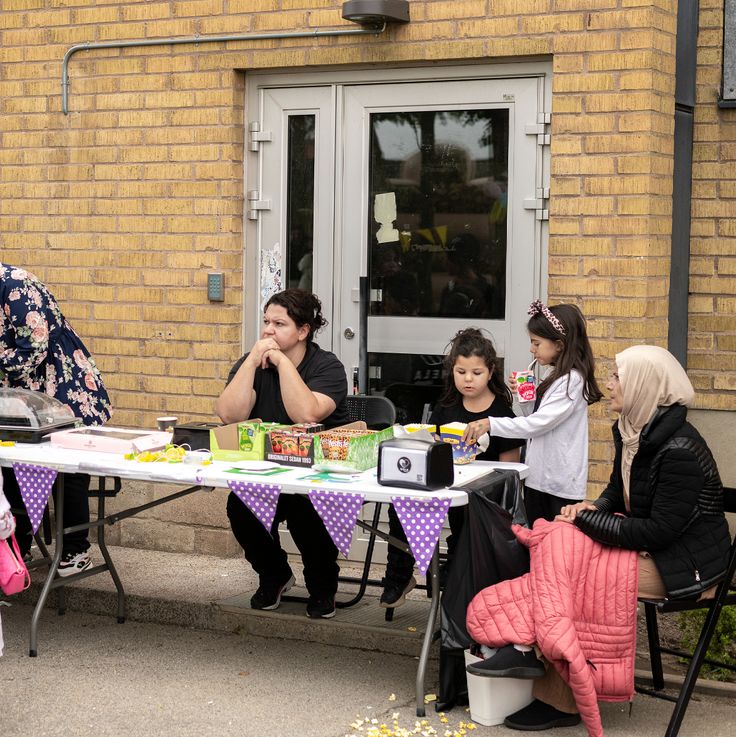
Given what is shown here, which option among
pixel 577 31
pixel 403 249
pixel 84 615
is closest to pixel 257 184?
pixel 403 249

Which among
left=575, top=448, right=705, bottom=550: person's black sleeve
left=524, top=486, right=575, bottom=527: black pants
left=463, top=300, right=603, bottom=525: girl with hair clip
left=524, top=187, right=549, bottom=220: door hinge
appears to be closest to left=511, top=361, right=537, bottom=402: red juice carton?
left=463, top=300, right=603, bottom=525: girl with hair clip

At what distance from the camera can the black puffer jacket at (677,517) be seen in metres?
4.52

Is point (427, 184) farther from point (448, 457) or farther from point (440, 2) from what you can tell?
point (448, 457)

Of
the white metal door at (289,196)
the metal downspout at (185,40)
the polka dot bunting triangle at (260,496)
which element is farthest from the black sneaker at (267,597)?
the metal downspout at (185,40)

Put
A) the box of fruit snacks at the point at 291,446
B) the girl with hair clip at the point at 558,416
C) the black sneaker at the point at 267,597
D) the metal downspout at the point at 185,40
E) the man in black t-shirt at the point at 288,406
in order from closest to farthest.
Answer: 1. the box of fruit snacks at the point at 291,446
2. the girl with hair clip at the point at 558,416
3. the man in black t-shirt at the point at 288,406
4. the black sneaker at the point at 267,597
5. the metal downspout at the point at 185,40

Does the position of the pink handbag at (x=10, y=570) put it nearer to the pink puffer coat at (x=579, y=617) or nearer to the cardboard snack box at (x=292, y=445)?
the cardboard snack box at (x=292, y=445)

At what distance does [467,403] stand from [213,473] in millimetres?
1245

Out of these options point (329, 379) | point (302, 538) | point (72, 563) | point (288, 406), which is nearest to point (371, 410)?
point (329, 379)

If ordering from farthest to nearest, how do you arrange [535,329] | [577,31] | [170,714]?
[577,31] → [535,329] → [170,714]

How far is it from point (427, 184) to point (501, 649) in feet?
Answer: 9.62

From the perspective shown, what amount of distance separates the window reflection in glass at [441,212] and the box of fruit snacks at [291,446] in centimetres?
160

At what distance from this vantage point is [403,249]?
6.77 metres

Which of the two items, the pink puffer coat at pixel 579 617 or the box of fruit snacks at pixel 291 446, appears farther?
the box of fruit snacks at pixel 291 446

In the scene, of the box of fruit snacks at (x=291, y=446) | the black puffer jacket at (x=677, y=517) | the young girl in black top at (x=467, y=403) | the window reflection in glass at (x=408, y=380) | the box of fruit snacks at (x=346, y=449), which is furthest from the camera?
the window reflection in glass at (x=408, y=380)
